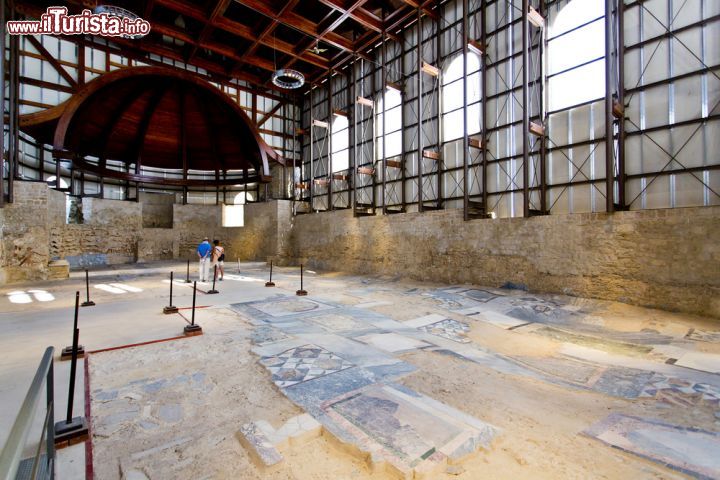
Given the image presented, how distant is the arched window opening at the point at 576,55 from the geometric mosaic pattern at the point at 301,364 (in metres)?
11.4

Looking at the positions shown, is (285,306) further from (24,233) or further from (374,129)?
(374,129)

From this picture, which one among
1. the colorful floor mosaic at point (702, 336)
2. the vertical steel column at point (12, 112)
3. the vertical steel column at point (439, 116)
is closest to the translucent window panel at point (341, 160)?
the vertical steel column at point (439, 116)

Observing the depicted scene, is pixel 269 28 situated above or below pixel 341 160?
above

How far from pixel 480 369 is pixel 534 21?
1145cm

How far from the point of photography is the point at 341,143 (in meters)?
20.0

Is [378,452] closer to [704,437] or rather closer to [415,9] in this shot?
[704,437]

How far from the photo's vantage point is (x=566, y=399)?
3986mm

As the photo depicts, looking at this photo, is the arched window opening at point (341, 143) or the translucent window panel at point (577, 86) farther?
the arched window opening at point (341, 143)

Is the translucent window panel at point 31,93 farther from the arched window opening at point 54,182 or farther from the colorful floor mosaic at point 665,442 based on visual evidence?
the colorful floor mosaic at point 665,442

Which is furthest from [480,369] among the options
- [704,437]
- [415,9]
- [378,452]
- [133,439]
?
[415,9]

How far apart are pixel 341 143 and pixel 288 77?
572 cm

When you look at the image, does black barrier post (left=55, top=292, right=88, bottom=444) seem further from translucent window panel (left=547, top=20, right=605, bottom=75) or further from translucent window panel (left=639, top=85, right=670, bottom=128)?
translucent window panel (left=547, top=20, right=605, bottom=75)

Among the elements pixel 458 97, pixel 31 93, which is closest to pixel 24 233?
pixel 31 93

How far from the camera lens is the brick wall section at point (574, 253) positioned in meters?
7.63
